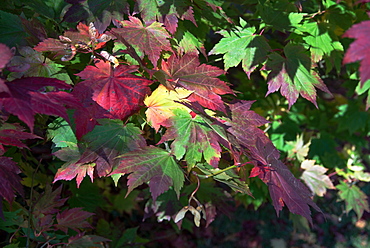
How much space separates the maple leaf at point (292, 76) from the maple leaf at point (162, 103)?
515mm

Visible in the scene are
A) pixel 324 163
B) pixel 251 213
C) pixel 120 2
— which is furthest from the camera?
pixel 251 213

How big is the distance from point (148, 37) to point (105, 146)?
0.48m

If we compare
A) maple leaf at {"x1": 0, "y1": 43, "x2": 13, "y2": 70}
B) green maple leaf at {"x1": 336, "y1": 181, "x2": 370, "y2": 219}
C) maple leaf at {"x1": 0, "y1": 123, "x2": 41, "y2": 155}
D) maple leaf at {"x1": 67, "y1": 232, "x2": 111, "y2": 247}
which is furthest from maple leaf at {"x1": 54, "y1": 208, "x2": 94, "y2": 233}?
green maple leaf at {"x1": 336, "y1": 181, "x2": 370, "y2": 219}

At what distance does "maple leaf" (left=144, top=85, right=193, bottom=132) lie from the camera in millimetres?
1383

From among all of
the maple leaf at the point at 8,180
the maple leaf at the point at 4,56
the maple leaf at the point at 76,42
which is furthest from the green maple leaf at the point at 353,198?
the maple leaf at the point at 4,56

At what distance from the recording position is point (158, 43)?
58.9 inches

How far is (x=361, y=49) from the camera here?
33.2 inches

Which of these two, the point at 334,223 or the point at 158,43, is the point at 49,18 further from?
the point at 334,223

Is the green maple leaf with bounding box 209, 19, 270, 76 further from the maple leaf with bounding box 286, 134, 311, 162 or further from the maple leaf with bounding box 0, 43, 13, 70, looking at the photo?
the maple leaf with bounding box 286, 134, 311, 162

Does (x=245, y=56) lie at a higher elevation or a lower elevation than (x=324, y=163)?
higher

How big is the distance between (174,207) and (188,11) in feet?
3.55

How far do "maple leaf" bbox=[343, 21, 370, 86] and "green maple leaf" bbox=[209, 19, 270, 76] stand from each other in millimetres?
857

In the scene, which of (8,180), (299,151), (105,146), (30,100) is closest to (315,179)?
(299,151)

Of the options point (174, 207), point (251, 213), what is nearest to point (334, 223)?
point (251, 213)
